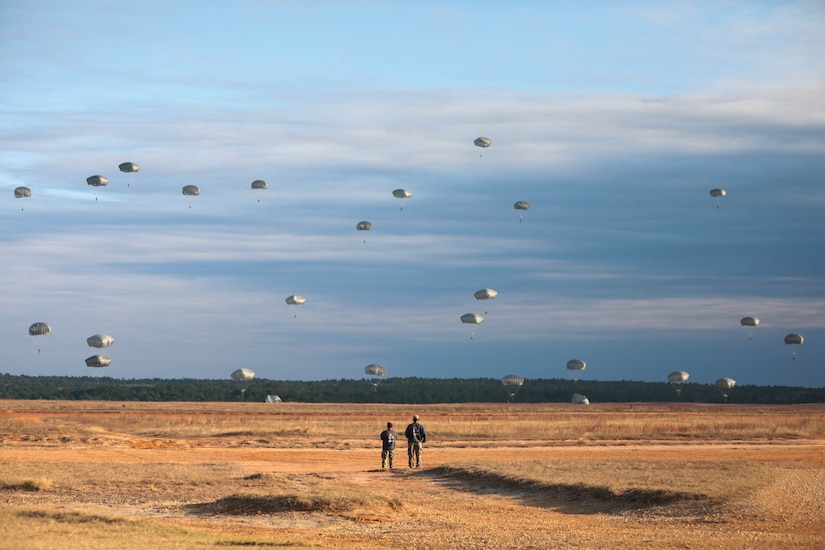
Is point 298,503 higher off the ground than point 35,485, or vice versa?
point 35,485

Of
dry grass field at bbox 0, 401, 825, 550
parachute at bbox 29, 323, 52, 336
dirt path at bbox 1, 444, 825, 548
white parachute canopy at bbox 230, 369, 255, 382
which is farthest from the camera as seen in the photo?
white parachute canopy at bbox 230, 369, 255, 382

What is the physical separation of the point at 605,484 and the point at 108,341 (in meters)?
80.7

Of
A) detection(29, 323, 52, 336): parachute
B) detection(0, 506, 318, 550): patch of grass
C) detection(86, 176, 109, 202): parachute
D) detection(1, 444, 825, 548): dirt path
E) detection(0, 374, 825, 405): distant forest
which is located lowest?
detection(1, 444, 825, 548): dirt path

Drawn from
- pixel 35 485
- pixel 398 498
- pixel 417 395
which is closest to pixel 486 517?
pixel 398 498

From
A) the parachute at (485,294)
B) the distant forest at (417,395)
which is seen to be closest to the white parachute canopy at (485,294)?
the parachute at (485,294)

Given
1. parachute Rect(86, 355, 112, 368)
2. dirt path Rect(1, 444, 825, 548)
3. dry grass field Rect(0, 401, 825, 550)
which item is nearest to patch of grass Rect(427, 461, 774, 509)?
dry grass field Rect(0, 401, 825, 550)

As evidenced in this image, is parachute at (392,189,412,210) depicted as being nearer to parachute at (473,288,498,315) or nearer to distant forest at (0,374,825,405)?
parachute at (473,288,498,315)

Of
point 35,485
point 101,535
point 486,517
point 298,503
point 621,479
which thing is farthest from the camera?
point 621,479

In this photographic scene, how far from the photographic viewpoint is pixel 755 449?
52.8 m

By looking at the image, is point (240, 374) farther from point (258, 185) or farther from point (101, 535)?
point (101, 535)

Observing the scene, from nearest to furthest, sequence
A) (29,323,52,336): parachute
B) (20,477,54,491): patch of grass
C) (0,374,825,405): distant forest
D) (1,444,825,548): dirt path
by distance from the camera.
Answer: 1. (1,444,825,548): dirt path
2. (20,477,54,491): patch of grass
3. (29,323,52,336): parachute
4. (0,374,825,405): distant forest

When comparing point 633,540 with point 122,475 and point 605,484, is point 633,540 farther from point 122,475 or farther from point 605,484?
point 122,475

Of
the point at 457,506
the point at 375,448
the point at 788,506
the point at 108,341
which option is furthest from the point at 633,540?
the point at 108,341

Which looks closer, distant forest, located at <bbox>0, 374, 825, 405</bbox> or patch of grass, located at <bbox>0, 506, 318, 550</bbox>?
patch of grass, located at <bbox>0, 506, 318, 550</bbox>
